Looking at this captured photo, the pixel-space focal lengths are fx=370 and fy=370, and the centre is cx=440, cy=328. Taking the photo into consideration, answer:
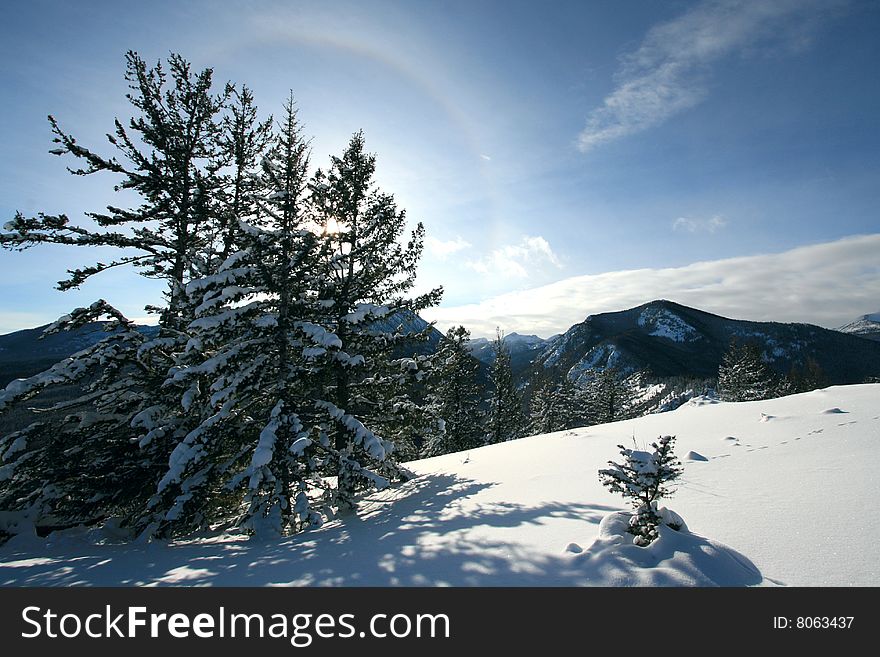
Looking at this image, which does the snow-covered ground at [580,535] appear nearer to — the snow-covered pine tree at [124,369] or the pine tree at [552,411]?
the snow-covered pine tree at [124,369]

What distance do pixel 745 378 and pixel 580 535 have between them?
47.7 metres

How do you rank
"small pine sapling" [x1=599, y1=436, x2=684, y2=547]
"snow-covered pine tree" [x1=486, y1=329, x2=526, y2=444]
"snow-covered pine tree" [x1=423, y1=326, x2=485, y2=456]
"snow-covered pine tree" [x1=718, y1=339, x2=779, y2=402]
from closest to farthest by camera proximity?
1. "small pine sapling" [x1=599, y1=436, x2=684, y2=547]
2. "snow-covered pine tree" [x1=423, y1=326, x2=485, y2=456]
3. "snow-covered pine tree" [x1=486, y1=329, x2=526, y2=444]
4. "snow-covered pine tree" [x1=718, y1=339, x2=779, y2=402]

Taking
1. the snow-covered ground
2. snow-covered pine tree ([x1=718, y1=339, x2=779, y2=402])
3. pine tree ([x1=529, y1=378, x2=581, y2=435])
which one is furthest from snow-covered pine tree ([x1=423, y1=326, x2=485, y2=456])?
snow-covered pine tree ([x1=718, y1=339, x2=779, y2=402])

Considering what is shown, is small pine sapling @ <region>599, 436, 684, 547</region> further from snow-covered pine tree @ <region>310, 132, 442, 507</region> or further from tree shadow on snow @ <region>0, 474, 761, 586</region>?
snow-covered pine tree @ <region>310, 132, 442, 507</region>

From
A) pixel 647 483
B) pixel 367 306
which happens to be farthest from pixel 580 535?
pixel 367 306

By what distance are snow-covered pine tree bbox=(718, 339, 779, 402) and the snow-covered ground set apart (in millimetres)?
37033

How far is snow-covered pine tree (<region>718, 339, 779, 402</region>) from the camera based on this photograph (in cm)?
3922

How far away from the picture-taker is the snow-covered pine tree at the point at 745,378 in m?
39.2

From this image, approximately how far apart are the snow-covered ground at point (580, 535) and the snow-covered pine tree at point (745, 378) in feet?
121

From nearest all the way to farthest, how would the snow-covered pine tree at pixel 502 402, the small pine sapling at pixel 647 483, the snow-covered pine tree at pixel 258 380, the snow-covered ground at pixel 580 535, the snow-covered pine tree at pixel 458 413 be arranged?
the snow-covered ground at pixel 580 535 → the small pine sapling at pixel 647 483 → the snow-covered pine tree at pixel 258 380 → the snow-covered pine tree at pixel 458 413 → the snow-covered pine tree at pixel 502 402

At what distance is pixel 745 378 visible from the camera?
40094 millimetres

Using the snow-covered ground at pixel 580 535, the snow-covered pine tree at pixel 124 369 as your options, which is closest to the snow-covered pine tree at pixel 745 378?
the snow-covered ground at pixel 580 535
